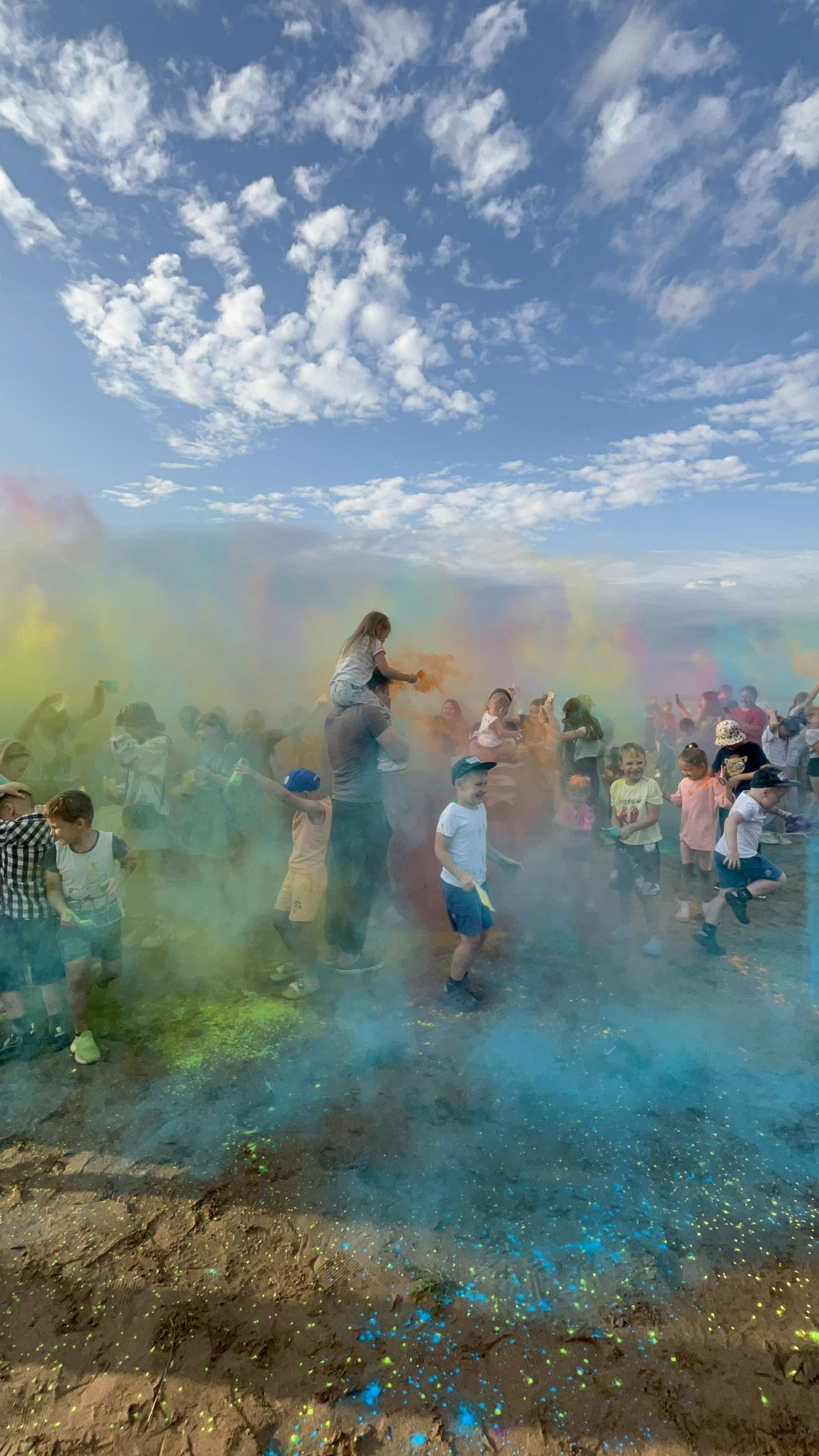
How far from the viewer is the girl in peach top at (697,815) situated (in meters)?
5.38

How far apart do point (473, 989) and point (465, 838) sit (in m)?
1.09

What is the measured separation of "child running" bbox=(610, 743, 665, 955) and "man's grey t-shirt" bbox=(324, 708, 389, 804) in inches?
90.5

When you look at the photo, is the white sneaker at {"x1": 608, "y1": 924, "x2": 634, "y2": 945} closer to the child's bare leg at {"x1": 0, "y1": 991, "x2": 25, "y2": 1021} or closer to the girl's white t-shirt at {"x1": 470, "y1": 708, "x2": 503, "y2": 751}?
the girl's white t-shirt at {"x1": 470, "y1": 708, "x2": 503, "y2": 751}

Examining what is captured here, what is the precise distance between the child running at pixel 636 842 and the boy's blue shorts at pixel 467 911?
1.72 meters

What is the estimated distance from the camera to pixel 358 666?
419 cm

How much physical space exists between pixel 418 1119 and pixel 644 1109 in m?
1.13

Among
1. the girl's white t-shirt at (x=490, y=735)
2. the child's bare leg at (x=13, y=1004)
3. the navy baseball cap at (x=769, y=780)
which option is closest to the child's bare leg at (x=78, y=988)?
the child's bare leg at (x=13, y=1004)

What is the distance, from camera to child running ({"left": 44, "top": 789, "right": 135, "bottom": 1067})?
347 cm

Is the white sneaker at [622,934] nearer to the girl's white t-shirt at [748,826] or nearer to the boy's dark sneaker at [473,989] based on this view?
the girl's white t-shirt at [748,826]

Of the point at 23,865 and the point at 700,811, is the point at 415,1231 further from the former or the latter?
the point at 700,811

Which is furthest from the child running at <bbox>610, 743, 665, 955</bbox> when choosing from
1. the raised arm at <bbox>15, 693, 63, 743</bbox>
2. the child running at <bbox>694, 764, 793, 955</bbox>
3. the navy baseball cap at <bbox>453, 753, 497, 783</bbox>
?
the raised arm at <bbox>15, 693, 63, 743</bbox>

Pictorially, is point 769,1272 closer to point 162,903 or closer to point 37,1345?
point 37,1345

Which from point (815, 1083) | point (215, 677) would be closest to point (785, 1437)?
point (815, 1083)

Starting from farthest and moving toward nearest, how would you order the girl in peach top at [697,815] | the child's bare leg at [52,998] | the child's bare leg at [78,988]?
the girl in peach top at [697,815]
the child's bare leg at [52,998]
the child's bare leg at [78,988]
